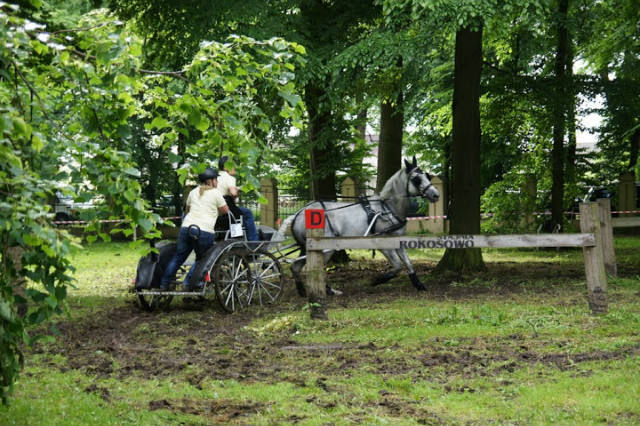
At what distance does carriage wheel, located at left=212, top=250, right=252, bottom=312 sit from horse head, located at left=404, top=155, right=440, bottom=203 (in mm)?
3571

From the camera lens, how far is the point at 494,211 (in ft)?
80.8

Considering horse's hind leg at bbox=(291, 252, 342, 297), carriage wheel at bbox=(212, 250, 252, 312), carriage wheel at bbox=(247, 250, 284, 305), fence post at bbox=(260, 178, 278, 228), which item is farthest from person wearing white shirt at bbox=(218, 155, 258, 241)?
fence post at bbox=(260, 178, 278, 228)

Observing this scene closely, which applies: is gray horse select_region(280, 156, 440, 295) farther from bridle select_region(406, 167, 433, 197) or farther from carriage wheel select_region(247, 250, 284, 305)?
carriage wheel select_region(247, 250, 284, 305)

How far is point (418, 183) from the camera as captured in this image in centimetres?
1526

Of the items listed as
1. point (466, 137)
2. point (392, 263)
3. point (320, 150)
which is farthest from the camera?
point (320, 150)

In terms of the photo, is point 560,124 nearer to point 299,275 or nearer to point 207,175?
point 299,275

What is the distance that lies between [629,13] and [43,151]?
14.7 m

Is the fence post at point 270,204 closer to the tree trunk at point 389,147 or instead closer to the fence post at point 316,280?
the tree trunk at point 389,147

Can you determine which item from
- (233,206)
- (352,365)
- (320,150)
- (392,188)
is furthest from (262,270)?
(320,150)

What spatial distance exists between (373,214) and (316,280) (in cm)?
413

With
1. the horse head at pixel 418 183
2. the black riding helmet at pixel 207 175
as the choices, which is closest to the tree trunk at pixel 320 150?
the horse head at pixel 418 183

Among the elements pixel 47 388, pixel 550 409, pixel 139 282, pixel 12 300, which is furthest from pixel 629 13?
pixel 12 300

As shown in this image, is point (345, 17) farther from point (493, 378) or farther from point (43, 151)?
point (43, 151)

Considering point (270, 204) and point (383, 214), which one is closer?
point (383, 214)
